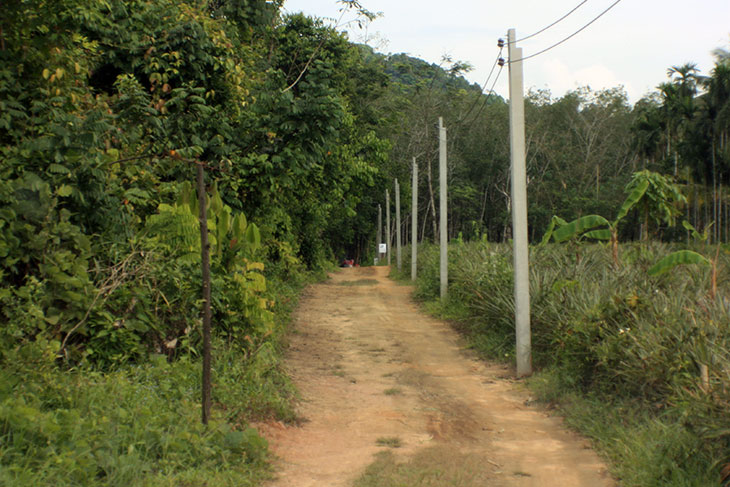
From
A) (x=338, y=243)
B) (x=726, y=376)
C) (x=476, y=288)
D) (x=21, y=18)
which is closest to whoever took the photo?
(x=726, y=376)

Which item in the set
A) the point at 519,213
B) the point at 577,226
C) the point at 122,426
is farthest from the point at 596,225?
the point at 122,426

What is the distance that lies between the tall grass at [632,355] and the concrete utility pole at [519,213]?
37cm

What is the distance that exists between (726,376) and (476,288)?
820 centimetres

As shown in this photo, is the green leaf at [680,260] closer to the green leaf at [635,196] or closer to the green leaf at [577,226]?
the green leaf at [577,226]

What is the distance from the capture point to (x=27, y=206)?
5.77m

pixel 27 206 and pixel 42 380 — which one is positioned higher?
pixel 27 206

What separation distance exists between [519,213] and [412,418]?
3594 millimetres

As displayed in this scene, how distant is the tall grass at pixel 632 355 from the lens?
505 cm

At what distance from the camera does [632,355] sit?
6.72 metres

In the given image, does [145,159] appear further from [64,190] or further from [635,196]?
[635,196]

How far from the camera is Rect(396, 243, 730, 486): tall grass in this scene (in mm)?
5051

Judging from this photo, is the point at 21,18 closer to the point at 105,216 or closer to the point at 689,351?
the point at 105,216

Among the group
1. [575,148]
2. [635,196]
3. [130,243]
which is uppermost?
[575,148]

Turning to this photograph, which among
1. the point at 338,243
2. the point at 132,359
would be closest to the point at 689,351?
the point at 132,359
